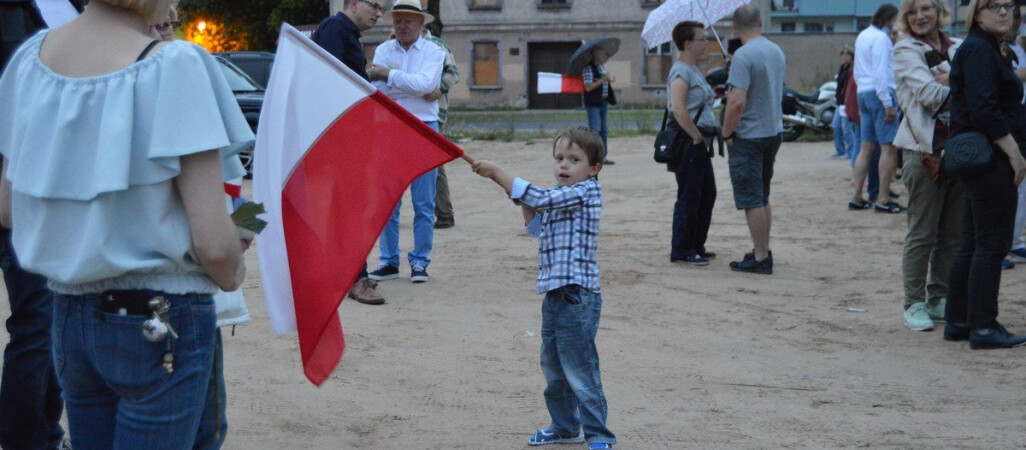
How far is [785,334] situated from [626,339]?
1030 mm

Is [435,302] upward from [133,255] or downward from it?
downward

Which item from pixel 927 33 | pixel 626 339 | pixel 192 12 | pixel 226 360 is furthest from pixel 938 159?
pixel 192 12

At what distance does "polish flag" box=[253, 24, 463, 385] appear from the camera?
10.4ft

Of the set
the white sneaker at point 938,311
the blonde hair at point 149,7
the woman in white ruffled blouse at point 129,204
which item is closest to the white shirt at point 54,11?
the woman in white ruffled blouse at point 129,204

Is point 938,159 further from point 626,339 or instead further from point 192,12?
point 192,12

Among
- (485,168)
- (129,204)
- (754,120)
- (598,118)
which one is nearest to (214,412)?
(129,204)

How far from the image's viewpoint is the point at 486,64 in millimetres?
45344

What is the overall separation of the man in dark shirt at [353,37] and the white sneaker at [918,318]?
3318 mm

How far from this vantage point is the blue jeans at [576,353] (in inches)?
172

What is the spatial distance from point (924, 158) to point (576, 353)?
3.22 m

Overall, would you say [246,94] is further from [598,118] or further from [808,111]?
[808,111]

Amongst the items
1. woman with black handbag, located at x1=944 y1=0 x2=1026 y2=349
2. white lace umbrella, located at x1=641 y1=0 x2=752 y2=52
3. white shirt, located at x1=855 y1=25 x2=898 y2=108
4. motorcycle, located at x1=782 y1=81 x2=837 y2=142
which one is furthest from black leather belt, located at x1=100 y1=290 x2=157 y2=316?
motorcycle, located at x1=782 y1=81 x2=837 y2=142

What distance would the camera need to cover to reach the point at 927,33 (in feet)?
22.1

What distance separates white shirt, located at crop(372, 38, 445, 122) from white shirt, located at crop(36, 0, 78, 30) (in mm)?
3741
